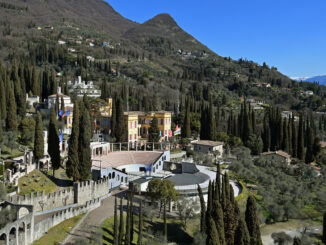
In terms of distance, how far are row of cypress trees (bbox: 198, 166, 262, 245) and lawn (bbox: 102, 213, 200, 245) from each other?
4029 millimetres

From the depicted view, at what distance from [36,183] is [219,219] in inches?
749

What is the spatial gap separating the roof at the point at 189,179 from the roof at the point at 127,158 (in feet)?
18.6

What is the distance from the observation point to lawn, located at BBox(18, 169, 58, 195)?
1263 inches

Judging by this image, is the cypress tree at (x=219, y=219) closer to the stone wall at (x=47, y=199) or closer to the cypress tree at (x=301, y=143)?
the stone wall at (x=47, y=199)

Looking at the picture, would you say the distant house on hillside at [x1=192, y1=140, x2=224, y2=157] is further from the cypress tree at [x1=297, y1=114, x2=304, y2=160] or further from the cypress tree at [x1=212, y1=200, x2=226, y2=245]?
the cypress tree at [x1=212, y1=200, x2=226, y2=245]

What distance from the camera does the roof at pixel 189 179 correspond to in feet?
131

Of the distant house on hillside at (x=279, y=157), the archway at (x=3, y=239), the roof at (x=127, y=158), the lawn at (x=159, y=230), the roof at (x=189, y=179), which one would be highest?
the roof at (x=127, y=158)

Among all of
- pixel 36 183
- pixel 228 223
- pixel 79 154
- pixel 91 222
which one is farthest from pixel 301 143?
pixel 36 183

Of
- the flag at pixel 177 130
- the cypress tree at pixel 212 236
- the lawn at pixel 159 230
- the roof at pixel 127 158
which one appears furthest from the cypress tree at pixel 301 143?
the cypress tree at pixel 212 236

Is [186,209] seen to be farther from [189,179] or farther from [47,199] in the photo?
[47,199]

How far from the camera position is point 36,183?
33594 mm

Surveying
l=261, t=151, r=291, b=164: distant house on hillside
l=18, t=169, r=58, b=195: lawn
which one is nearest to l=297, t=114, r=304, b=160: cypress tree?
l=261, t=151, r=291, b=164: distant house on hillside

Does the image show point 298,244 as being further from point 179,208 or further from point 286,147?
point 286,147

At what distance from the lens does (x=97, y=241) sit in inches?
969
